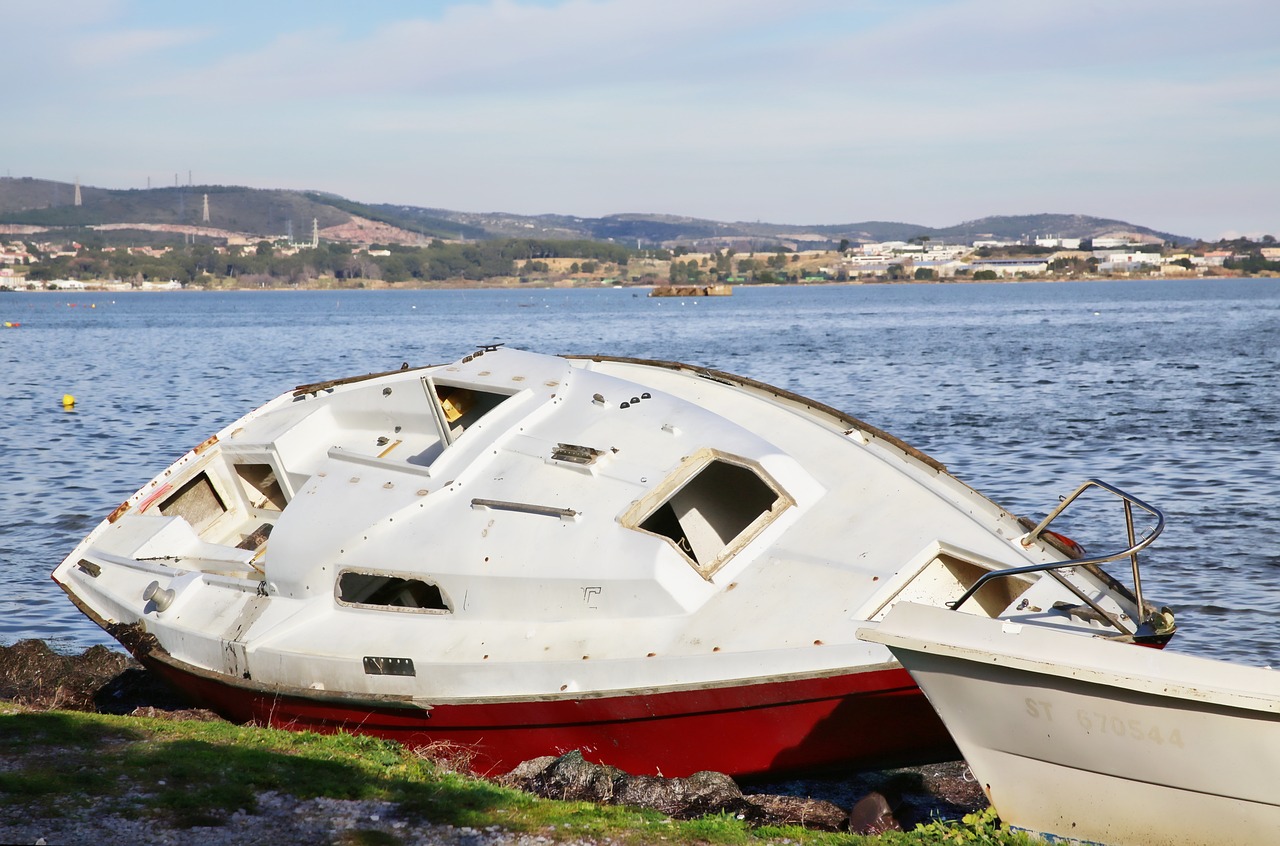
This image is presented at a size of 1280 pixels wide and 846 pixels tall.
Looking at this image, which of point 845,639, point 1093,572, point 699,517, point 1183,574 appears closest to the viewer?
point 845,639

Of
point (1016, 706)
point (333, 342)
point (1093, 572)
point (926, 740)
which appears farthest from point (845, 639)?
point (333, 342)

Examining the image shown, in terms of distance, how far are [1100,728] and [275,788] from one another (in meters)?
5.07

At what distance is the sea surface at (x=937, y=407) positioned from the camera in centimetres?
1692

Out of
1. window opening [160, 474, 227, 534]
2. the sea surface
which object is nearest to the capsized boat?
window opening [160, 474, 227, 534]

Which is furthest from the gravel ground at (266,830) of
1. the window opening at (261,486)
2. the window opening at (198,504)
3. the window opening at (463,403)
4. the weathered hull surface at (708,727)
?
the window opening at (261,486)

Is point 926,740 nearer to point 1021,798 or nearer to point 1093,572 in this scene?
point 1021,798

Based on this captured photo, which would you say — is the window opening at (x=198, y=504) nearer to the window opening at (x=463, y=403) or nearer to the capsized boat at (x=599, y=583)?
the capsized boat at (x=599, y=583)

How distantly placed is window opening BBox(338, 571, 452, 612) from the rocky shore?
1807 mm

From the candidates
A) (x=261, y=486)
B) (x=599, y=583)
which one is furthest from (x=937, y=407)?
(x=599, y=583)

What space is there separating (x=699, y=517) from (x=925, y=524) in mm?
2199

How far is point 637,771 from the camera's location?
9164 mm

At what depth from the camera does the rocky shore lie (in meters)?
6.82

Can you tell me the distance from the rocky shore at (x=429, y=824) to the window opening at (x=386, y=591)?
181 cm

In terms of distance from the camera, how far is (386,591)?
37.3 ft
